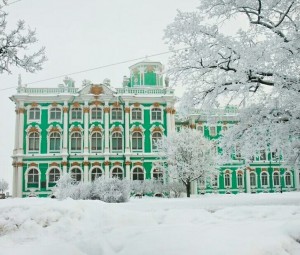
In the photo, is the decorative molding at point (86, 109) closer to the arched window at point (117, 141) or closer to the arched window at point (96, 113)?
→ the arched window at point (96, 113)

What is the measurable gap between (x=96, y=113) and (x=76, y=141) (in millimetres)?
4072

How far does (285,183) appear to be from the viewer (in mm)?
53562

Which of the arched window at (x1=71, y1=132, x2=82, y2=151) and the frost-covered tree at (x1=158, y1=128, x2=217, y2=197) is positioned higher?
the arched window at (x1=71, y1=132, x2=82, y2=151)

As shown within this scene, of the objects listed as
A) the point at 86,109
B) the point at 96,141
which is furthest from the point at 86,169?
the point at 86,109

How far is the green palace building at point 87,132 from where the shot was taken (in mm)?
45875

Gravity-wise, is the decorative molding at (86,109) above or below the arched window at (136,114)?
above

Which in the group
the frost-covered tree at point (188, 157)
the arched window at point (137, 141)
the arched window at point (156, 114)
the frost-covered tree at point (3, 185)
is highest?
the arched window at point (156, 114)

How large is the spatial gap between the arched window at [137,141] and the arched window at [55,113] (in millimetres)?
9055

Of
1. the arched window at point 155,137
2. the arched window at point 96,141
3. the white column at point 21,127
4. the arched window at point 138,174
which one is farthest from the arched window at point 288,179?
the white column at point 21,127

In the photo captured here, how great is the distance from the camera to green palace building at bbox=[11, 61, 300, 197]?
45.9m

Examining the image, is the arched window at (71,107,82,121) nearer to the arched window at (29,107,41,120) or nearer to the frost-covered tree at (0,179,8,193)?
the arched window at (29,107,41,120)

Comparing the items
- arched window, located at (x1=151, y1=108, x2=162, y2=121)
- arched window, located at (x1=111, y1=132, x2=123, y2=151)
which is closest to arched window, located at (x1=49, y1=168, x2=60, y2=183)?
arched window, located at (x1=111, y1=132, x2=123, y2=151)

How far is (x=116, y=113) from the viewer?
48062 millimetres

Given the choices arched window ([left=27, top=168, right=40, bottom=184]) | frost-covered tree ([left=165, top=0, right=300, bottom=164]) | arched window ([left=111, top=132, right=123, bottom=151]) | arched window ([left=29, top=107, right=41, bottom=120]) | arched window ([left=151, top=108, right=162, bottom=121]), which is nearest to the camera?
frost-covered tree ([left=165, top=0, right=300, bottom=164])
